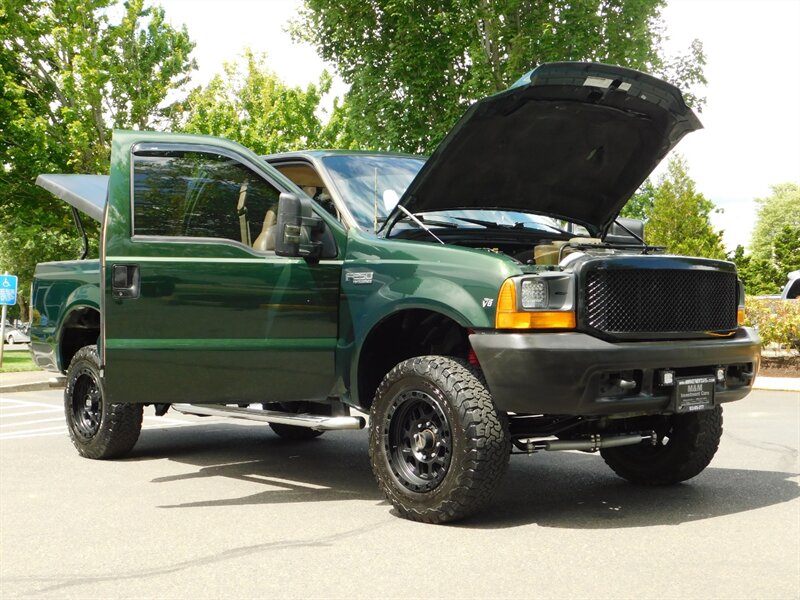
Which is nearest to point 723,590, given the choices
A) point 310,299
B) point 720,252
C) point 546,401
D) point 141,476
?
point 546,401

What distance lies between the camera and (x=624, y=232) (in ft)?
25.5

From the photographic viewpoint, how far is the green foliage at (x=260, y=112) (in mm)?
31703

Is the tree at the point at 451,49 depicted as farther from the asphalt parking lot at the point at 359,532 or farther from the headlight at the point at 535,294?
the headlight at the point at 535,294

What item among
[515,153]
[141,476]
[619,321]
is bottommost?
[141,476]

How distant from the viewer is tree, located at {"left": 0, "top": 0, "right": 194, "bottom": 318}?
90.8 ft

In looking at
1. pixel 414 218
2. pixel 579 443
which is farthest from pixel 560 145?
pixel 579 443

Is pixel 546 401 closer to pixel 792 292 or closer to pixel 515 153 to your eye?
pixel 515 153

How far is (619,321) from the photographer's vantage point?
554 centimetres

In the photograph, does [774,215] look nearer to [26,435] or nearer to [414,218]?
[26,435]

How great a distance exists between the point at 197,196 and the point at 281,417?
154cm

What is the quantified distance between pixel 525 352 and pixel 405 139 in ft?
85.8

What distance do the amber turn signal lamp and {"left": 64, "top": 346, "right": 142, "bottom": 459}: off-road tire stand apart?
3683 millimetres

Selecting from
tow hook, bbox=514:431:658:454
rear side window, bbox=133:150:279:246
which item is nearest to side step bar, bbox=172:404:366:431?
tow hook, bbox=514:431:658:454

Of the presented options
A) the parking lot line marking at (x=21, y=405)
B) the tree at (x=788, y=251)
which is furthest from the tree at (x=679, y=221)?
the parking lot line marking at (x=21, y=405)
